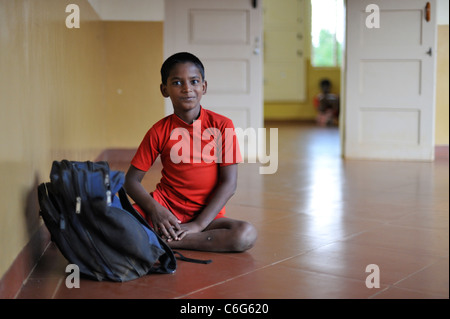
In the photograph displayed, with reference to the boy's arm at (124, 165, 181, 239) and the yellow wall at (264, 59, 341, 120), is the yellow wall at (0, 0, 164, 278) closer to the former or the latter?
the boy's arm at (124, 165, 181, 239)

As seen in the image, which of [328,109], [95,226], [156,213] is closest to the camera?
[95,226]

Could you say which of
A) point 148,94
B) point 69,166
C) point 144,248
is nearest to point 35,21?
point 69,166

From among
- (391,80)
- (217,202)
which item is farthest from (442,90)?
(217,202)

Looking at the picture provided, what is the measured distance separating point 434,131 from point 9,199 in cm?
453

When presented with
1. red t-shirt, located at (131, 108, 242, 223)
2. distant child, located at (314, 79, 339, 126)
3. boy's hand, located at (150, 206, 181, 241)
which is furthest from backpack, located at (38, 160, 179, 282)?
distant child, located at (314, 79, 339, 126)

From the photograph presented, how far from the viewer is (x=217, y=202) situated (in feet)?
7.66

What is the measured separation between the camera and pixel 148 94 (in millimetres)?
5383

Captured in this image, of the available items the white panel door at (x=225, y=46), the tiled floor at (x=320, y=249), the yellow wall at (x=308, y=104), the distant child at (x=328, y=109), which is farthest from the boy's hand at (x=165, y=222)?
the yellow wall at (x=308, y=104)

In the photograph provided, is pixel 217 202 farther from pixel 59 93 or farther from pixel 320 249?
pixel 59 93

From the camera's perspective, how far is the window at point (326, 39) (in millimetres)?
10273

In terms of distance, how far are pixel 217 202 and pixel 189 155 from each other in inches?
8.4

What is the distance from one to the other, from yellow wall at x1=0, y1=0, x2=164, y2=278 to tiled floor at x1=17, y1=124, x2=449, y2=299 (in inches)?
13.1
